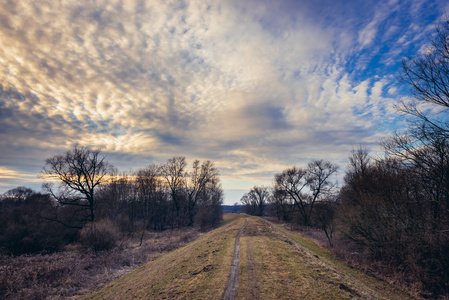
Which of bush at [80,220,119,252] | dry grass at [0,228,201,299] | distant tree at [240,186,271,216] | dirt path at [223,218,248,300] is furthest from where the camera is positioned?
distant tree at [240,186,271,216]

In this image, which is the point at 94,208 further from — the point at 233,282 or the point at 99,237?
the point at 233,282

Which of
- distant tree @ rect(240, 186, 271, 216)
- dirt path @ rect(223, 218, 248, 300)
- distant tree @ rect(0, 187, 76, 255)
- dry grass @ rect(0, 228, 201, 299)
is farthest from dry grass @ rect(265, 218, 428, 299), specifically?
distant tree @ rect(240, 186, 271, 216)

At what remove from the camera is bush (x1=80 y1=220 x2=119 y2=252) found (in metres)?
22.1

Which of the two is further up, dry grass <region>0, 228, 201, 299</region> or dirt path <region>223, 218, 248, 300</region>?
dirt path <region>223, 218, 248, 300</region>

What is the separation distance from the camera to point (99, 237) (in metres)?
22.2

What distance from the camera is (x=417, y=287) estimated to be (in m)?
10.6

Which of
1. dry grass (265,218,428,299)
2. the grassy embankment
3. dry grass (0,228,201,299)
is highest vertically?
the grassy embankment

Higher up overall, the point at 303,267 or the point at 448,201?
the point at 448,201

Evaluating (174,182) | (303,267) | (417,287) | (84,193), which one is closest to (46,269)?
(303,267)

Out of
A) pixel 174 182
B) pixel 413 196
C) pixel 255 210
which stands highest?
pixel 174 182

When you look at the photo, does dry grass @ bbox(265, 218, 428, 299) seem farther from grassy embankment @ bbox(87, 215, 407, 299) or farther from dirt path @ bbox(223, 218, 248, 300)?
A: dirt path @ bbox(223, 218, 248, 300)

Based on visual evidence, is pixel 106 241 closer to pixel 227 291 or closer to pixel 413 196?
pixel 227 291

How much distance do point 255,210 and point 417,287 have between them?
319 ft

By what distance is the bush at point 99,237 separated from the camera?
2206 cm
